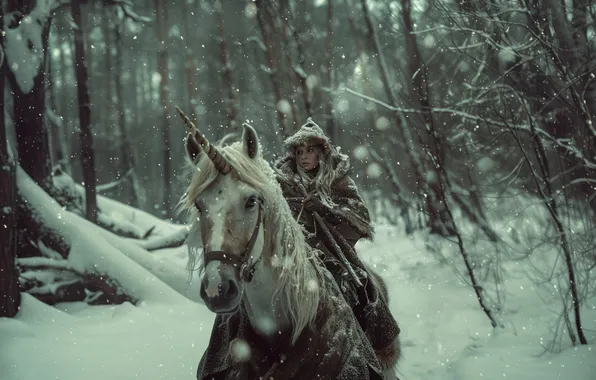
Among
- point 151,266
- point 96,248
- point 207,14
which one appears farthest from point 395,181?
point 207,14

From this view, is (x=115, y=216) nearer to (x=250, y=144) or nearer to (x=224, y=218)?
(x=250, y=144)

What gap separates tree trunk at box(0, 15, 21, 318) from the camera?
581 centimetres

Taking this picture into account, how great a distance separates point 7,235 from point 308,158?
4.06 metres

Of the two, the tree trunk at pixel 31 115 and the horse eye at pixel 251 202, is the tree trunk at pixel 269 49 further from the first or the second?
the horse eye at pixel 251 202

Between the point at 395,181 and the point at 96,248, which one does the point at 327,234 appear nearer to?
the point at 96,248

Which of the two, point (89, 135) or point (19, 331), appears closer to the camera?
point (19, 331)

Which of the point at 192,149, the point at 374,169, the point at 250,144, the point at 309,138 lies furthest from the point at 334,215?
the point at 374,169

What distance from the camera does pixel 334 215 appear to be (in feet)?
12.8

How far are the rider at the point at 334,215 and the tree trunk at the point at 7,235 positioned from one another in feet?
12.4

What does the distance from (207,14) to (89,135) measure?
14.6 meters

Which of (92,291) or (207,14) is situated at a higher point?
(207,14)

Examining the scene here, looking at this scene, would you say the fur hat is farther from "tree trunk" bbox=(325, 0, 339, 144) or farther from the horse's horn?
"tree trunk" bbox=(325, 0, 339, 144)

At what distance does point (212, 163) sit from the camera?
264 cm

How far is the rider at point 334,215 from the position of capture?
12.0 ft
